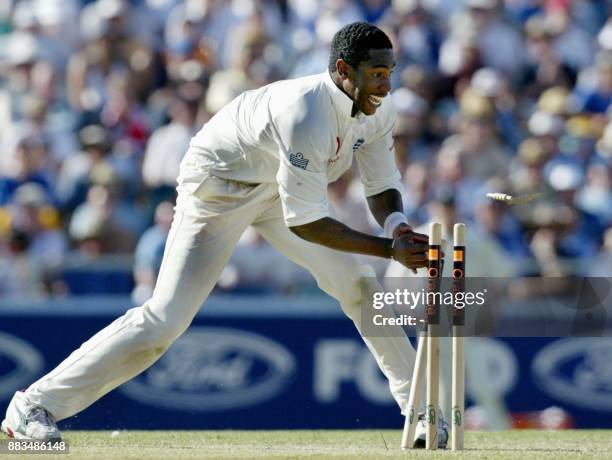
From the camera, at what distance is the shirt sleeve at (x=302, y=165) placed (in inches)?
266

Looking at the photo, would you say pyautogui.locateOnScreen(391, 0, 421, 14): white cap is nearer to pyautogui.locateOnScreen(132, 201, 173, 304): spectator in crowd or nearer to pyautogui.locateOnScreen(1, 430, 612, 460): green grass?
pyautogui.locateOnScreen(132, 201, 173, 304): spectator in crowd

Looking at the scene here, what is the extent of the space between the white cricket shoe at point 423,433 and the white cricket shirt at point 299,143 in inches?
48.0

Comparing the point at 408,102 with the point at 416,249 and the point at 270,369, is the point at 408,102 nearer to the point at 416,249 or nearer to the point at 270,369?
the point at 270,369

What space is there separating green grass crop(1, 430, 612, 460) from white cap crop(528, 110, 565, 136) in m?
4.68

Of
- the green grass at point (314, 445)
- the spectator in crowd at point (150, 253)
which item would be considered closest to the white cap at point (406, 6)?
the spectator in crowd at point (150, 253)

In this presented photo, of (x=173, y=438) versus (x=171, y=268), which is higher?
(x=171, y=268)

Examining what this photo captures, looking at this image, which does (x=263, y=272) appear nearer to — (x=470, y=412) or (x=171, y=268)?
(x=470, y=412)

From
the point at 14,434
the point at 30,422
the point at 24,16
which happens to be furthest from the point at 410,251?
the point at 24,16

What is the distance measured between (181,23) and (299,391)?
492cm

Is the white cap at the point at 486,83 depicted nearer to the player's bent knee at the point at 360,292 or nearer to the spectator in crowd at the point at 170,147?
the spectator in crowd at the point at 170,147

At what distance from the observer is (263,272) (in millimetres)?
10914

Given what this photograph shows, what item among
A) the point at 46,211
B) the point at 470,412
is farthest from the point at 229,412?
the point at 46,211

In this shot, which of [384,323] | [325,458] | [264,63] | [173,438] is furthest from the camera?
[264,63]

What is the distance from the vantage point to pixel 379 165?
738 centimetres
